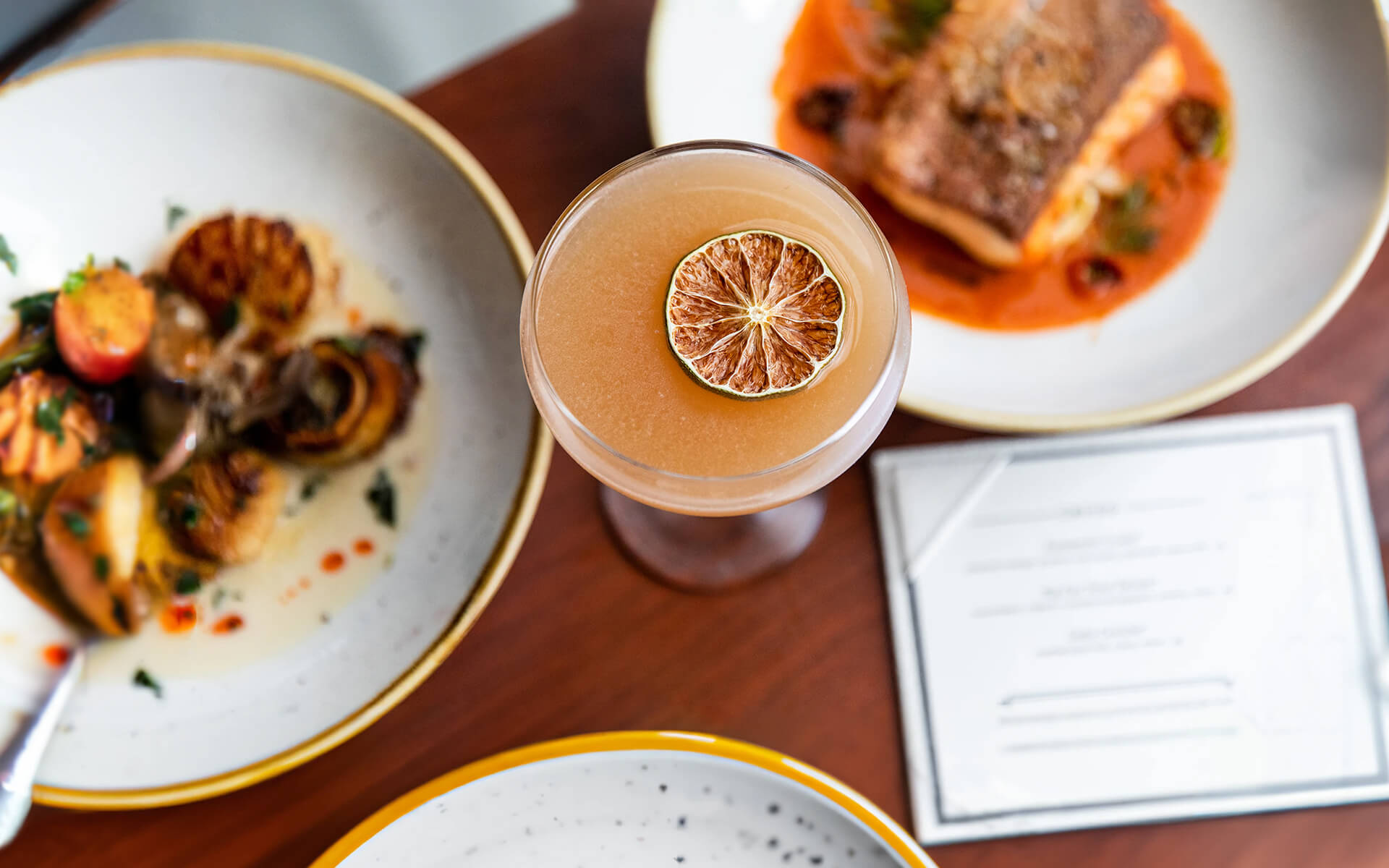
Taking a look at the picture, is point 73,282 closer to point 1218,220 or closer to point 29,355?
point 29,355

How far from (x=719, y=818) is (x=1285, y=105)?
3.22 ft

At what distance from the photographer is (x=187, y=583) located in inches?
38.4

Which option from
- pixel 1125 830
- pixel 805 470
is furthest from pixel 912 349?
pixel 1125 830

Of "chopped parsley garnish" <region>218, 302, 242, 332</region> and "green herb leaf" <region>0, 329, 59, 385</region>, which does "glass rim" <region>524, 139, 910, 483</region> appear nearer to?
"chopped parsley garnish" <region>218, 302, 242, 332</region>

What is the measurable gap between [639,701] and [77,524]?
22.6 inches

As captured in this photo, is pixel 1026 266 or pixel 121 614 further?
pixel 1026 266

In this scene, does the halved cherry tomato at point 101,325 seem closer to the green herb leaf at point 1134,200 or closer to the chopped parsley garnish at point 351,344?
the chopped parsley garnish at point 351,344

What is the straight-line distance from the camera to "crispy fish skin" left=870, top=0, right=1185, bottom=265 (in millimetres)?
1088

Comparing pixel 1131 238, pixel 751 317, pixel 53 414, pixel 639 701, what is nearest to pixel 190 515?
pixel 53 414

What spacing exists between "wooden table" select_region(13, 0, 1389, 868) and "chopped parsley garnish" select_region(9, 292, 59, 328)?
47 centimetres

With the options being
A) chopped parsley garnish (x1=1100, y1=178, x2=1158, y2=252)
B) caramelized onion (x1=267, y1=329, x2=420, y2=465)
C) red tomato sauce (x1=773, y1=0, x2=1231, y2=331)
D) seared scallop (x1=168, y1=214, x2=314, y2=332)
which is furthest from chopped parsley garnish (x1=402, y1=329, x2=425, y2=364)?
chopped parsley garnish (x1=1100, y1=178, x2=1158, y2=252)

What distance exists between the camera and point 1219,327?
104 cm

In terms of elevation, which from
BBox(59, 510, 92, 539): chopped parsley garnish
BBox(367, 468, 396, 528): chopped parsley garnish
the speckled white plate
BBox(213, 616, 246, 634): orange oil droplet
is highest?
BBox(59, 510, 92, 539): chopped parsley garnish

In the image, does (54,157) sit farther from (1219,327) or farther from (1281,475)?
(1281,475)
